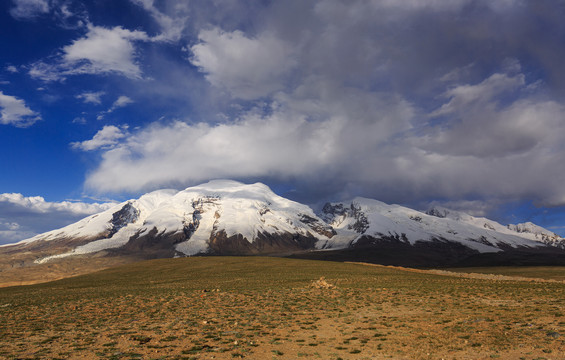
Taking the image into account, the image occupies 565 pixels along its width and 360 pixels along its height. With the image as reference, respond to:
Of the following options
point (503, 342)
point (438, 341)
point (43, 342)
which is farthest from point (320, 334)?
point (43, 342)

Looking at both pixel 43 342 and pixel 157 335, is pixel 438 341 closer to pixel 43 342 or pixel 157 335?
pixel 157 335

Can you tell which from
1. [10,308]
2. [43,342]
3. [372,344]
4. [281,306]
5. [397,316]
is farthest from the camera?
[10,308]

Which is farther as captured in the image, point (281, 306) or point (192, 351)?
point (281, 306)

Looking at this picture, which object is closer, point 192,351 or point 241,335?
point 192,351

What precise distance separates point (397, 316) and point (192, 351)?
1645cm

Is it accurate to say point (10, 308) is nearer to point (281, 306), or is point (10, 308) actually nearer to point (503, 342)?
point (281, 306)

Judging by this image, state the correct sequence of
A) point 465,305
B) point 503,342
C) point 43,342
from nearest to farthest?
point 503,342
point 43,342
point 465,305

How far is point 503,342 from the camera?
18062 mm

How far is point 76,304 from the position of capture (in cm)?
3844

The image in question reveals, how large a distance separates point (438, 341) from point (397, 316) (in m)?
7.57

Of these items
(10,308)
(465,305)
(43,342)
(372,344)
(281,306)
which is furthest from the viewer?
(10,308)

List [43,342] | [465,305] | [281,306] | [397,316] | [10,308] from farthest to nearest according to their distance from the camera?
[10,308]
[281,306]
[465,305]
[397,316]
[43,342]

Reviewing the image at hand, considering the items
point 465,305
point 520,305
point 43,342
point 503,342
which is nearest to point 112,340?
point 43,342

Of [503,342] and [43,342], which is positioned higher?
[503,342]
